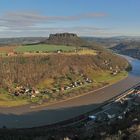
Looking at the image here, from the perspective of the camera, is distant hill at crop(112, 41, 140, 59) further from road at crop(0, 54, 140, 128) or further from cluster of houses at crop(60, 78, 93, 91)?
road at crop(0, 54, 140, 128)

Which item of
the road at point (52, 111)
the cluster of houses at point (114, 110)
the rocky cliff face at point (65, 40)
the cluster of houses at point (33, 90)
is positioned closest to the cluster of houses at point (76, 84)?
the cluster of houses at point (33, 90)

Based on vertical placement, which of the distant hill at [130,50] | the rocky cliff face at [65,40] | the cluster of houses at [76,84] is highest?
the rocky cliff face at [65,40]

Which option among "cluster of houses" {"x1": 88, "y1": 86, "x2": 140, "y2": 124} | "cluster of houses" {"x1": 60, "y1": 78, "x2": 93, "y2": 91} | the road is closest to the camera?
"cluster of houses" {"x1": 88, "y1": 86, "x2": 140, "y2": 124}

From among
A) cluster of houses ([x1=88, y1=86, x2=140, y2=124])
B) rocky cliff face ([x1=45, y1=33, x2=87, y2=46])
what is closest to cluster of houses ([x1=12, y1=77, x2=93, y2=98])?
cluster of houses ([x1=88, y1=86, x2=140, y2=124])

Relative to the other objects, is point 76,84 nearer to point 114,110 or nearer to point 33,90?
point 33,90

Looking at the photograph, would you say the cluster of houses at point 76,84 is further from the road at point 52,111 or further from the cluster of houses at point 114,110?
the cluster of houses at point 114,110
